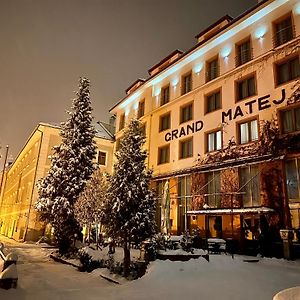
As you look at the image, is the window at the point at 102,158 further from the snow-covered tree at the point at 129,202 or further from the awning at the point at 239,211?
the snow-covered tree at the point at 129,202

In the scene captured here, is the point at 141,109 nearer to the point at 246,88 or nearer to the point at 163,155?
the point at 163,155

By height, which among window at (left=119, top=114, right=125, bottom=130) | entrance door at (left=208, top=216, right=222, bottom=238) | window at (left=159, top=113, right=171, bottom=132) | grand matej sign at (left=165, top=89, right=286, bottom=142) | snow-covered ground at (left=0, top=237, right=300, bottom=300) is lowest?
snow-covered ground at (left=0, top=237, right=300, bottom=300)

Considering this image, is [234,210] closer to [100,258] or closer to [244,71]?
[100,258]

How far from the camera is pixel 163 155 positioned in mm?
26094

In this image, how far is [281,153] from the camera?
1661 cm

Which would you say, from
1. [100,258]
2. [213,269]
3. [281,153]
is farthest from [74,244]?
[281,153]

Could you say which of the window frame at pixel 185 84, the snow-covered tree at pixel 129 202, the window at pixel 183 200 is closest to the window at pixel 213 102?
the window frame at pixel 185 84

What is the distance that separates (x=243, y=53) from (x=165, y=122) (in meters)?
9.21

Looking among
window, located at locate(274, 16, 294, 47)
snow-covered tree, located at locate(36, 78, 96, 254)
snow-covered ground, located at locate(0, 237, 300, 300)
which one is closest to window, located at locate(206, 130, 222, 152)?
window, located at locate(274, 16, 294, 47)

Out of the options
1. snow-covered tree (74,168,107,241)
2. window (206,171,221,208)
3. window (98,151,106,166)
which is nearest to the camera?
snow-covered tree (74,168,107,241)

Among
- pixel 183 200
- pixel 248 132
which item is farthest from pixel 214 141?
pixel 183 200

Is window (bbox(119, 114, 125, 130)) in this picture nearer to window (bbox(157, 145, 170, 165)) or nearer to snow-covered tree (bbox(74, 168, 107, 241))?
window (bbox(157, 145, 170, 165))

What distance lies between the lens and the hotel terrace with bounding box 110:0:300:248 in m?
16.7

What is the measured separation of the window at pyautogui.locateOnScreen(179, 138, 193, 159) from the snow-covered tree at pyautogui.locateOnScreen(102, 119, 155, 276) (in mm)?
9244
